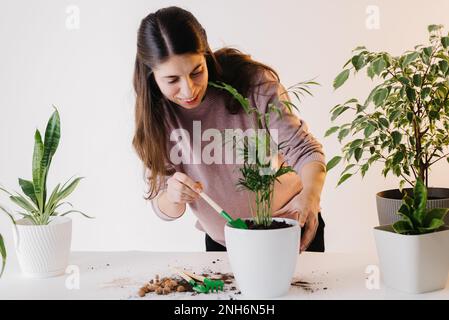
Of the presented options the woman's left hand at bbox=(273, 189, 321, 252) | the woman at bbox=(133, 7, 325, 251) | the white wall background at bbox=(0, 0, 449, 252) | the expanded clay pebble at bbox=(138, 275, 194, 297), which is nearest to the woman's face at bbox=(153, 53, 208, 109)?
the woman at bbox=(133, 7, 325, 251)

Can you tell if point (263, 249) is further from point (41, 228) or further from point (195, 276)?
point (41, 228)

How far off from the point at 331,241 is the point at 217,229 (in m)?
0.73

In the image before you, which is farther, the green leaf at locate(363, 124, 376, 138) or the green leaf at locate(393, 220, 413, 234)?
the green leaf at locate(363, 124, 376, 138)

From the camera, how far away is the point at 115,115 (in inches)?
122

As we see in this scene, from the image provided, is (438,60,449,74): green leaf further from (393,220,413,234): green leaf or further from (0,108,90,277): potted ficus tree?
(0,108,90,277): potted ficus tree

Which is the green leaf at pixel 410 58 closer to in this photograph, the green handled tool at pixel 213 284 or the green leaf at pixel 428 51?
the green leaf at pixel 428 51

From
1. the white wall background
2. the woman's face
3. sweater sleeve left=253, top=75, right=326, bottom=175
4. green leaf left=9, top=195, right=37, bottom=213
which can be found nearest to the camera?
green leaf left=9, top=195, right=37, bottom=213

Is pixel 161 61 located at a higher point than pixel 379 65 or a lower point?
higher

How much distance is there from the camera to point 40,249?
1768 mm

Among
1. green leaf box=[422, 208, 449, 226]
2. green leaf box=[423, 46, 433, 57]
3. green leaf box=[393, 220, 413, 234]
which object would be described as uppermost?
green leaf box=[423, 46, 433, 57]

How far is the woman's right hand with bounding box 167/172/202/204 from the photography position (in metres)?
2.61

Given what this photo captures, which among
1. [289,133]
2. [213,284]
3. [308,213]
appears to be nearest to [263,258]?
[213,284]

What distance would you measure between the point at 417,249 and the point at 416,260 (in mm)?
33

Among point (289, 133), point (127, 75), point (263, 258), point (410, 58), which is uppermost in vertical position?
point (127, 75)
